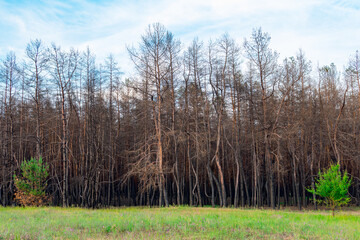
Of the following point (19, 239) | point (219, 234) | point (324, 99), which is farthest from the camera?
point (324, 99)

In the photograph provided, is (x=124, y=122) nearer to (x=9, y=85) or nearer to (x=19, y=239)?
(x=9, y=85)

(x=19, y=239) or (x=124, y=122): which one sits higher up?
(x=124, y=122)

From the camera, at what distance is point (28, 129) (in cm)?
3291

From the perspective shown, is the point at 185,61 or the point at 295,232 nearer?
the point at 295,232

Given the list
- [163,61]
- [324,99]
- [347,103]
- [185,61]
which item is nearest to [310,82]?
[324,99]

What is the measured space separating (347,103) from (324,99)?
97.2 inches

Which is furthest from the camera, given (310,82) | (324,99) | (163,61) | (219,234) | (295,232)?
(324,99)

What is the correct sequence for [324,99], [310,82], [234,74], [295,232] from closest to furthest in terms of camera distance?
[295,232] < [234,74] < [310,82] < [324,99]

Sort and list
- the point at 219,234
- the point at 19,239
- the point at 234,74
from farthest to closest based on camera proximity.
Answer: the point at 234,74 → the point at 219,234 → the point at 19,239

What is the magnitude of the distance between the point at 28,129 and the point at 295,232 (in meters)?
31.2

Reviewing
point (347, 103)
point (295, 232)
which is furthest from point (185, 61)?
point (295, 232)

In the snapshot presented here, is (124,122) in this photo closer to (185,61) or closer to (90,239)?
(185,61)

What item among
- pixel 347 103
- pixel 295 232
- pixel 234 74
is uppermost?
pixel 234 74

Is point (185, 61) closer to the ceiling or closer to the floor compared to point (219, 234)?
closer to the ceiling
